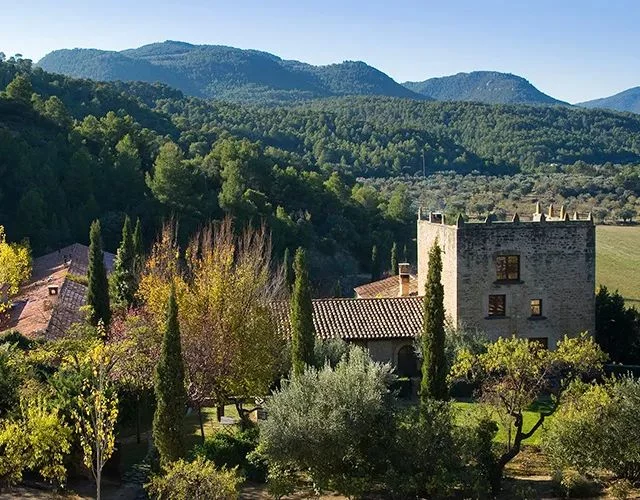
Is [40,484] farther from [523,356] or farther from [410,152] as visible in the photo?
[410,152]

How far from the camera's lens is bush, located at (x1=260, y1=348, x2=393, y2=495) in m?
17.5

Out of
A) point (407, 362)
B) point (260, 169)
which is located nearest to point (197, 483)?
point (407, 362)

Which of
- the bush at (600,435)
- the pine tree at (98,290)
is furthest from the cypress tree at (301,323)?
the pine tree at (98,290)

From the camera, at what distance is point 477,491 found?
57.4ft

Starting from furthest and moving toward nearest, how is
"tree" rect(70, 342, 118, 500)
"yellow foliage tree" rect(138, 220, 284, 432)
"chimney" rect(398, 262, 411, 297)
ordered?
"chimney" rect(398, 262, 411, 297) < "yellow foliage tree" rect(138, 220, 284, 432) < "tree" rect(70, 342, 118, 500)

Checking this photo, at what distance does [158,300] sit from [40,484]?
22.9ft

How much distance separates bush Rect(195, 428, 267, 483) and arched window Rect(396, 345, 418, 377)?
10540 mm

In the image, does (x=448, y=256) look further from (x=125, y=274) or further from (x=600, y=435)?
(x=125, y=274)

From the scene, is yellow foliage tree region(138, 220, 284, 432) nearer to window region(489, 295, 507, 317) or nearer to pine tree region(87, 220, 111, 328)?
pine tree region(87, 220, 111, 328)

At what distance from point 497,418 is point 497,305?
21.5 feet

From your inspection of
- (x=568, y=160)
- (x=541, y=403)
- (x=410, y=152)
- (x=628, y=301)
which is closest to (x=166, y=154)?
(x=628, y=301)

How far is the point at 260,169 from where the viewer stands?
70062mm

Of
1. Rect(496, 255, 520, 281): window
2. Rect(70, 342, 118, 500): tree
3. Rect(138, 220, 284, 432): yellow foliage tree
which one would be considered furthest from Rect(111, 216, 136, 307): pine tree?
Rect(496, 255, 520, 281): window

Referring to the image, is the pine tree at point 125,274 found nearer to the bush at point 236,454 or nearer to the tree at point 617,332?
the bush at point 236,454
